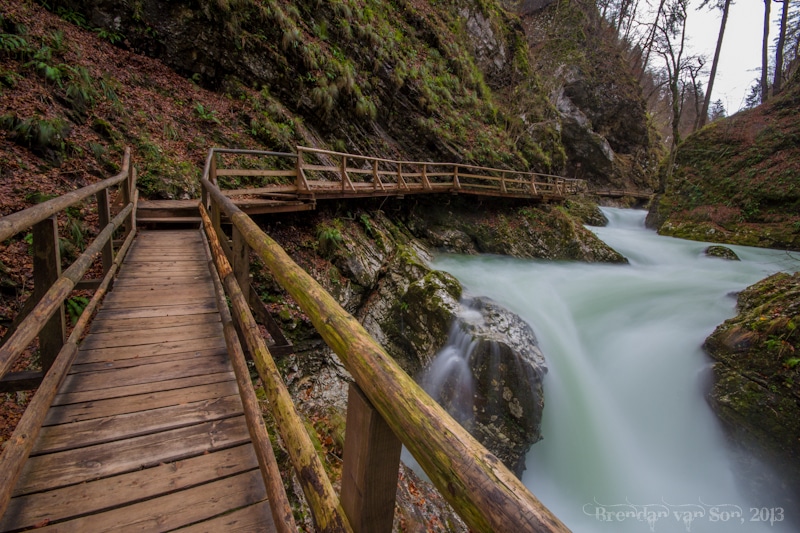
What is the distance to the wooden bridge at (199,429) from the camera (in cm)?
89

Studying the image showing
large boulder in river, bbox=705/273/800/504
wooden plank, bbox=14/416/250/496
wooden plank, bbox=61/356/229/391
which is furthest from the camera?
large boulder in river, bbox=705/273/800/504

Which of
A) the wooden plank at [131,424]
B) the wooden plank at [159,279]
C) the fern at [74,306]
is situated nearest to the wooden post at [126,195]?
the fern at [74,306]

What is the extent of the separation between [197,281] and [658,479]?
293 inches

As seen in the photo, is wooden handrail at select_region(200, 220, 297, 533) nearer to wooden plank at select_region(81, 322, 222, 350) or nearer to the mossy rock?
wooden plank at select_region(81, 322, 222, 350)

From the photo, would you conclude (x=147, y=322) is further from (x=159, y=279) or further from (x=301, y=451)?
(x=301, y=451)

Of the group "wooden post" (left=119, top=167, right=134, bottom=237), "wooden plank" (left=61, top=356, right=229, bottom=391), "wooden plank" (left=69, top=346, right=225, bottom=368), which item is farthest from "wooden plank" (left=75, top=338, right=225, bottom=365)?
"wooden post" (left=119, top=167, right=134, bottom=237)

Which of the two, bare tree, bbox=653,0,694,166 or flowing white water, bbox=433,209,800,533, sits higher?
bare tree, bbox=653,0,694,166

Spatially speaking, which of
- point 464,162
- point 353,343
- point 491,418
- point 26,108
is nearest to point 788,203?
point 464,162

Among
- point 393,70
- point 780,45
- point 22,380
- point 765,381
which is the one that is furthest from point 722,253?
point 780,45

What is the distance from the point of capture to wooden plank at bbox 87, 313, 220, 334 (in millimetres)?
3145

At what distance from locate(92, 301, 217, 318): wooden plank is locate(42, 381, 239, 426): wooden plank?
1.32 metres

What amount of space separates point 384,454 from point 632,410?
7385 millimetres

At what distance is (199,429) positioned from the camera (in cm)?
212

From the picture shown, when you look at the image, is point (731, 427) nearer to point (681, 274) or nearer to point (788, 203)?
point (681, 274)
